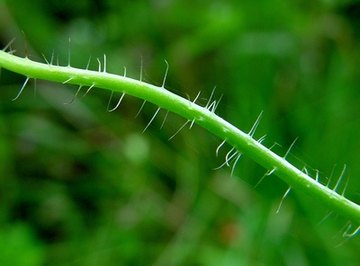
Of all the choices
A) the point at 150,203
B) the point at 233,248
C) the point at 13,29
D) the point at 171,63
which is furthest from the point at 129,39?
the point at 233,248

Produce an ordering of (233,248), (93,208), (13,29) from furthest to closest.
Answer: (13,29) → (93,208) → (233,248)

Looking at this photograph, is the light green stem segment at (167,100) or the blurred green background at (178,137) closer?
the light green stem segment at (167,100)

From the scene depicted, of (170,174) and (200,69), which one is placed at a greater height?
(200,69)

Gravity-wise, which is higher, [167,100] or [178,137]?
[167,100]

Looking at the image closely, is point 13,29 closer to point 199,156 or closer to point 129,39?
point 129,39

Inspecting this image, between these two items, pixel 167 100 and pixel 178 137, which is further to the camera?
pixel 178 137
